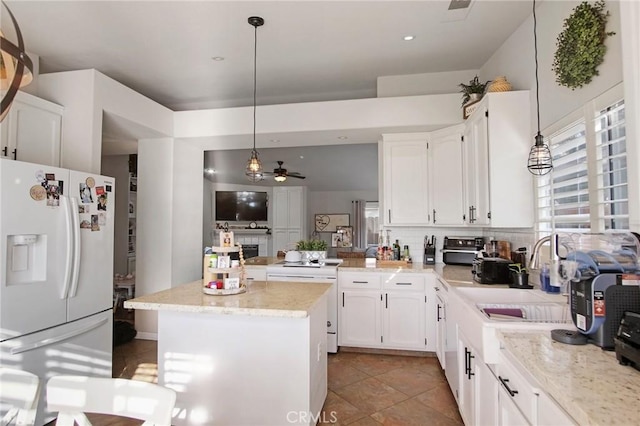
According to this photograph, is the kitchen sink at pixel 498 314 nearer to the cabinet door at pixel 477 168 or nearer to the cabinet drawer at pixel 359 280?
the cabinet door at pixel 477 168

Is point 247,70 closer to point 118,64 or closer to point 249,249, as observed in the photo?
point 118,64

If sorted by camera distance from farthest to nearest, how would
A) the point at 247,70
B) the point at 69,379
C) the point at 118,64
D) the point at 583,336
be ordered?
the point at 247,70, the point at 118,64, the point at 583,336, the point at 69,379

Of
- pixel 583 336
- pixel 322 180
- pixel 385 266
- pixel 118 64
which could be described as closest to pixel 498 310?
pixel 583 336

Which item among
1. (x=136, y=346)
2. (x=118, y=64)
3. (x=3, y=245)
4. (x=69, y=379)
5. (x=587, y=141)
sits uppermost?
(x=118, y=64)

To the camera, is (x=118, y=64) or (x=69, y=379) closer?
(x=69, y=379)

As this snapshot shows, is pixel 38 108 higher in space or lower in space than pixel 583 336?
higher

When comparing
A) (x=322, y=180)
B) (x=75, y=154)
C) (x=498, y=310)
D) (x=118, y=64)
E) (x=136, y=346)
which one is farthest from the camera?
(x=322, y=180)

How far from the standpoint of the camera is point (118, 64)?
130 inches

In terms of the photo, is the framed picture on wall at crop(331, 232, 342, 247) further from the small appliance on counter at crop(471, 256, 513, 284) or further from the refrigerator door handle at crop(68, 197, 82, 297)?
the refrigerator door handle at crop(68, 197, 82, 297)

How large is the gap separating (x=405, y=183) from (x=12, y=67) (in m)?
3.26

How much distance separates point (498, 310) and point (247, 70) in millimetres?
3186

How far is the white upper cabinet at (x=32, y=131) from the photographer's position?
97.2 inches

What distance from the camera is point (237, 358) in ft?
6.48

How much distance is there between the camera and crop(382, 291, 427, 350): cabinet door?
3.32 m
